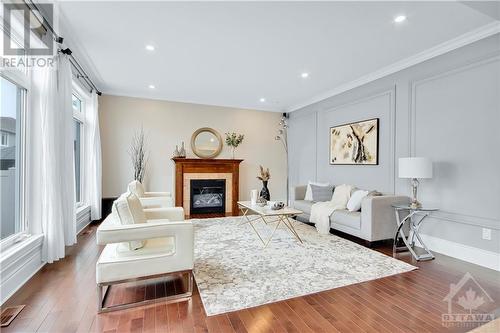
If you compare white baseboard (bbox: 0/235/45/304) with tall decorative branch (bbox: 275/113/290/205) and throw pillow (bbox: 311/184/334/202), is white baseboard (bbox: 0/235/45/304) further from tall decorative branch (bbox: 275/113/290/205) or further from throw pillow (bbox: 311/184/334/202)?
tall decorative branch (bbox: 275/113/290/205)

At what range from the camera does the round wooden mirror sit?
246 inches

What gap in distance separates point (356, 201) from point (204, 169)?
11.5ft

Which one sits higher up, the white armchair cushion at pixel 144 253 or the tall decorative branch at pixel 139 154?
the tall decorative branch at pixel 139 154

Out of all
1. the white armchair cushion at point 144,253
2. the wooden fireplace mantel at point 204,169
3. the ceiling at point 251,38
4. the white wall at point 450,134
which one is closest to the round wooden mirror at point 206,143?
the wooden fireplace mantel at point 204,169

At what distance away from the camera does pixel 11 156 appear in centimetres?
260

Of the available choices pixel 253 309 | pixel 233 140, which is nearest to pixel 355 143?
pixel 233 140

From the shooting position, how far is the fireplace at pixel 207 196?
611cm

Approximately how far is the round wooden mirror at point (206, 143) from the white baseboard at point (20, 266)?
3800 millimetres

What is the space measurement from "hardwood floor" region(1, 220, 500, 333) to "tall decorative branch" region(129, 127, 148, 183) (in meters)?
3.06
